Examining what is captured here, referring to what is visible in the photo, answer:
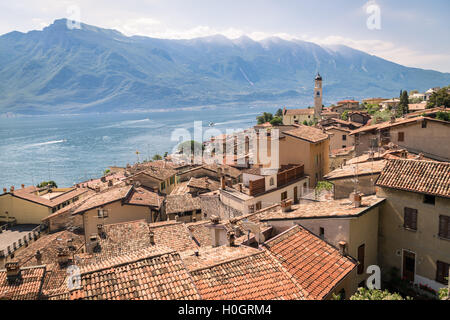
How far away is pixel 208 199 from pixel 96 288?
1876 cm

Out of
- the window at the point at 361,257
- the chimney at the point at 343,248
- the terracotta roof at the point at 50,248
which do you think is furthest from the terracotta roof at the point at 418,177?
the terracotta roof at the point at 50,248

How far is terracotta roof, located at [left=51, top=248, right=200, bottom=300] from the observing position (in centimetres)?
690

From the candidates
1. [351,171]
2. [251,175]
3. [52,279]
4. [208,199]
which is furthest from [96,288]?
[208,199]

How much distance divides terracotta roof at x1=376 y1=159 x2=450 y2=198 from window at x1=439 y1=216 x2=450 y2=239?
3.23 ft

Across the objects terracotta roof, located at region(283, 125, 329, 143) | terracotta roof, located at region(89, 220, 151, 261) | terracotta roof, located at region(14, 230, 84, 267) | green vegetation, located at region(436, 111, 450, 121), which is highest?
green vegetation, located at region(436, 111, 450, 121)

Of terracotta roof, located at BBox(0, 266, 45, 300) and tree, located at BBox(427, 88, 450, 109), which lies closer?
terracotta roof, located at BBox(0, 266, 45, 300)

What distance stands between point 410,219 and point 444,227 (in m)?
1.12

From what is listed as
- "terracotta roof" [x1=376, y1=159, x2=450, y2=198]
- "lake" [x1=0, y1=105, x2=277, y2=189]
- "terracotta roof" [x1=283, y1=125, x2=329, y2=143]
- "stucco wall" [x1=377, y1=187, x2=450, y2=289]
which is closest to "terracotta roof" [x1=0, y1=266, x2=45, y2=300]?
"terracotta roof" [x1=376, y1=159, x2=450, y2=198]

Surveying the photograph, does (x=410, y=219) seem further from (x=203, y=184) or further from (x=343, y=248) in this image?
(x=203, y=184)

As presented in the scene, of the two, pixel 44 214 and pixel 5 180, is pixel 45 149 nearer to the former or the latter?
pixel 5 180

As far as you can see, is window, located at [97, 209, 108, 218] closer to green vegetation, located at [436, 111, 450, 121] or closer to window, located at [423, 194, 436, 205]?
window, located at [423, 194, 436, 205]

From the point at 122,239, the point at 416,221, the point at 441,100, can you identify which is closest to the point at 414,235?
the point at 416,221

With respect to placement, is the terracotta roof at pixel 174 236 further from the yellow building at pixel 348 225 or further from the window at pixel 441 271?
the window at pixel 441 271

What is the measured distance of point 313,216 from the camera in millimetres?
12320
